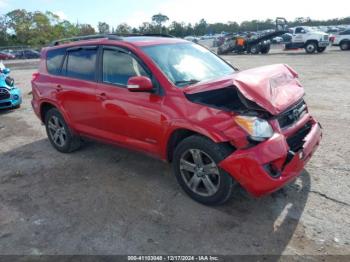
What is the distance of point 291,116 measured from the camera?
361cm

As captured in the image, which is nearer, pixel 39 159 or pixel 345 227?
pixel 345 227

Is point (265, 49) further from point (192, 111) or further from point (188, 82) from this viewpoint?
point (192, 111)

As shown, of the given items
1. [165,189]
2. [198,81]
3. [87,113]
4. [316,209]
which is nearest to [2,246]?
[165,189]

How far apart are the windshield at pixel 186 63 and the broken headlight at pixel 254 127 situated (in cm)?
94

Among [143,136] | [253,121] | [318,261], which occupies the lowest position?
[318,261]

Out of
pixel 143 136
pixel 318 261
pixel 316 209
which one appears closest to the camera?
pixel 318 261

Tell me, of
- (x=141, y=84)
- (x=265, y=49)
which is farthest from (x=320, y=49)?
(x=141, y=84)

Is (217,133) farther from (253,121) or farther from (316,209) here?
(316,209)

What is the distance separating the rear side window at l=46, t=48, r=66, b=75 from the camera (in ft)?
17.8

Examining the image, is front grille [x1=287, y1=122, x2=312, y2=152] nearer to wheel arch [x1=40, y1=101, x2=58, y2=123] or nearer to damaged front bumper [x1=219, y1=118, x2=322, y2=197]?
damaged front bumper [x1=219, y1=118, x2=322, y2=197]

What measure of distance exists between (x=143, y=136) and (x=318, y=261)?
7.65 feet

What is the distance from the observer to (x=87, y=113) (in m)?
4.87

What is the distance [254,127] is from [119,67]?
6.85 ft

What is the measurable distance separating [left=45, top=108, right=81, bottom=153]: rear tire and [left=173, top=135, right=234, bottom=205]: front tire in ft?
7.85
